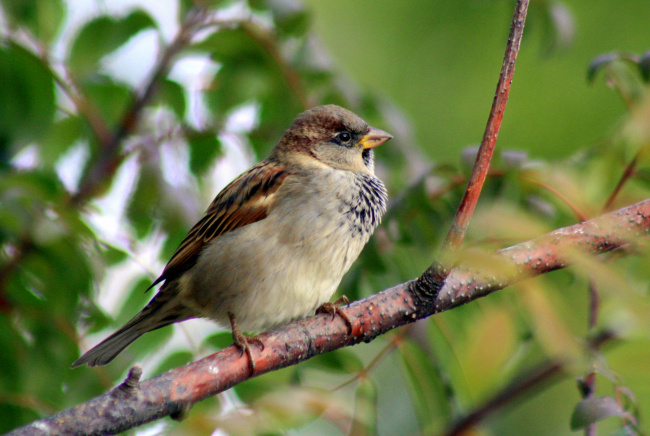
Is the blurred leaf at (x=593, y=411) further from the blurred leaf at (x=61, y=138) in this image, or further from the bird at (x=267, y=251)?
the blurred leaf at (x=61, y=138)

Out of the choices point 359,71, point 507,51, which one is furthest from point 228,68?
A: point 359,71

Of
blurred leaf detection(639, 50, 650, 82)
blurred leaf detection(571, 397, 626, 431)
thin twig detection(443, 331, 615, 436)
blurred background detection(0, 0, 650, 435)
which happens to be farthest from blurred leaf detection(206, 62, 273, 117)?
blurred leaf detection(571, 397, 626, 431)

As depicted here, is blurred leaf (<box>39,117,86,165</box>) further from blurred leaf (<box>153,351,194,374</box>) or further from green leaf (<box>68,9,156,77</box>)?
blurred leaf (<box>153,351,194,374</box>)

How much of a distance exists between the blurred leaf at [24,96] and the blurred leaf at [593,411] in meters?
1.75

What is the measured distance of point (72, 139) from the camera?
2.45 metres

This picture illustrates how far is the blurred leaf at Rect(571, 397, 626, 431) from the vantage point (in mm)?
1374

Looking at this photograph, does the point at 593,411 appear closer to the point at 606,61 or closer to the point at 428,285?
the point at 428,285

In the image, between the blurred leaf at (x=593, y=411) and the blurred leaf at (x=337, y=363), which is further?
the blurred leaf at (x=337, y=363)

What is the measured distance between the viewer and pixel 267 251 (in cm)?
244

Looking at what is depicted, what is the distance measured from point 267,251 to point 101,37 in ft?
3.17

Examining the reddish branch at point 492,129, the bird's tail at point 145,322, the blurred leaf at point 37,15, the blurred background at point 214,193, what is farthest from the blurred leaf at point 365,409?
the blurred leaf at point 37,15

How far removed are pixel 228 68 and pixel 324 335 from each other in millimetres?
1159

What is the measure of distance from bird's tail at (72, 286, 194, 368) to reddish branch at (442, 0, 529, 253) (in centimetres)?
138

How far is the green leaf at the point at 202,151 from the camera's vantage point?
94.1 inches
